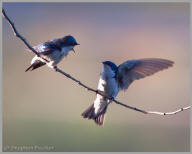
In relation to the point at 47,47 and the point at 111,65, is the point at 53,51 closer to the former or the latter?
the point at 47,47

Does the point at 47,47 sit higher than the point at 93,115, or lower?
higher

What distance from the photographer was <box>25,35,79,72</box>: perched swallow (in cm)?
520

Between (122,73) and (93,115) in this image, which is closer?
(122,73)

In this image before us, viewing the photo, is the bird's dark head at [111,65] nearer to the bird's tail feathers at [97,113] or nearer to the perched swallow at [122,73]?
the perched swallow at [122,73]

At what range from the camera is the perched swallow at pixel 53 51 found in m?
5.20

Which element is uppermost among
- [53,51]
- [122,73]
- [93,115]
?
[53,51]

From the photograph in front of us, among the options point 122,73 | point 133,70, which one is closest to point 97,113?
point 122,73

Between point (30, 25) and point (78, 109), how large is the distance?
4899 mm

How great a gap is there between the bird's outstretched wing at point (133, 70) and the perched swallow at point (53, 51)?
77 centimetres

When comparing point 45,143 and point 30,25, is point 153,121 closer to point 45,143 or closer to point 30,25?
point 45,143

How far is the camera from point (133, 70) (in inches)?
205

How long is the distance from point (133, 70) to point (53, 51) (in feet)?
3.46

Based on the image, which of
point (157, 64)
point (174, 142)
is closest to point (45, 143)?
point (174, 142)

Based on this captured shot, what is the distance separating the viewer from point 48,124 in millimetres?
10898
